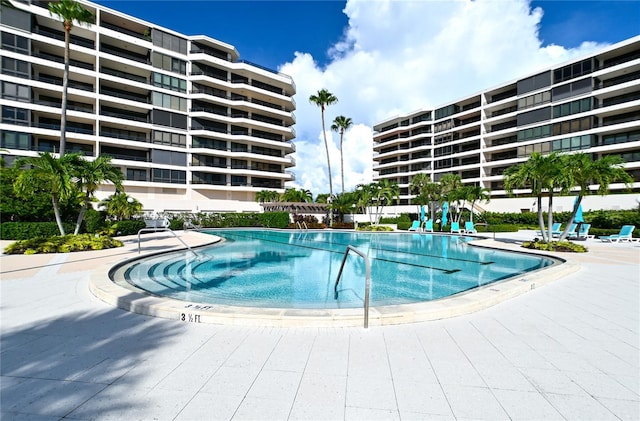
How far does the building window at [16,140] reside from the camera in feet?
92.2

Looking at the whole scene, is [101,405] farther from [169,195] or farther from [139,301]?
[169,195]

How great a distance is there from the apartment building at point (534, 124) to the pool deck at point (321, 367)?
37.0m

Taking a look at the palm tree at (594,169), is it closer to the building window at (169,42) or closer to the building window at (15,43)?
the building window at (169,42)

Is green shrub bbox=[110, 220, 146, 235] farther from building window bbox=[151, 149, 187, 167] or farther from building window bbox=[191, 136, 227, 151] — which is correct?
building window bbox=[191, 136, 227, 151]

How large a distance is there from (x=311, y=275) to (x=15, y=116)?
37.3 m

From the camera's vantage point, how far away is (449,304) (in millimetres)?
5164

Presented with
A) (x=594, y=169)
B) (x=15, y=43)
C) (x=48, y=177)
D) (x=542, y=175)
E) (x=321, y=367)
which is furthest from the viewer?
(x=15, y=43)

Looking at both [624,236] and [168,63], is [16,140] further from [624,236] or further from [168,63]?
[624,236]

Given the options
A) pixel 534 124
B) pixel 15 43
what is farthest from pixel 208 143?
pixel 534 124

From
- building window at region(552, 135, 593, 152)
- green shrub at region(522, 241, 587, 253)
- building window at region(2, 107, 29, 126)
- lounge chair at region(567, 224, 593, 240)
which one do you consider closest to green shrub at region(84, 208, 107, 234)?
building window at region(2, 107, 29, 126)

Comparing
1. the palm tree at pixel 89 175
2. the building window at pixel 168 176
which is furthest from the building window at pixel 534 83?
the palm tree at pixel 89 175

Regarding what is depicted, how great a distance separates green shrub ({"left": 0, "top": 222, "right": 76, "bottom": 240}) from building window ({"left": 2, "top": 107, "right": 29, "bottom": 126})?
→ 2026 cm

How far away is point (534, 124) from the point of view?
39250 mm

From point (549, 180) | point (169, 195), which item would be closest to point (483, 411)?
point (549, 180)
